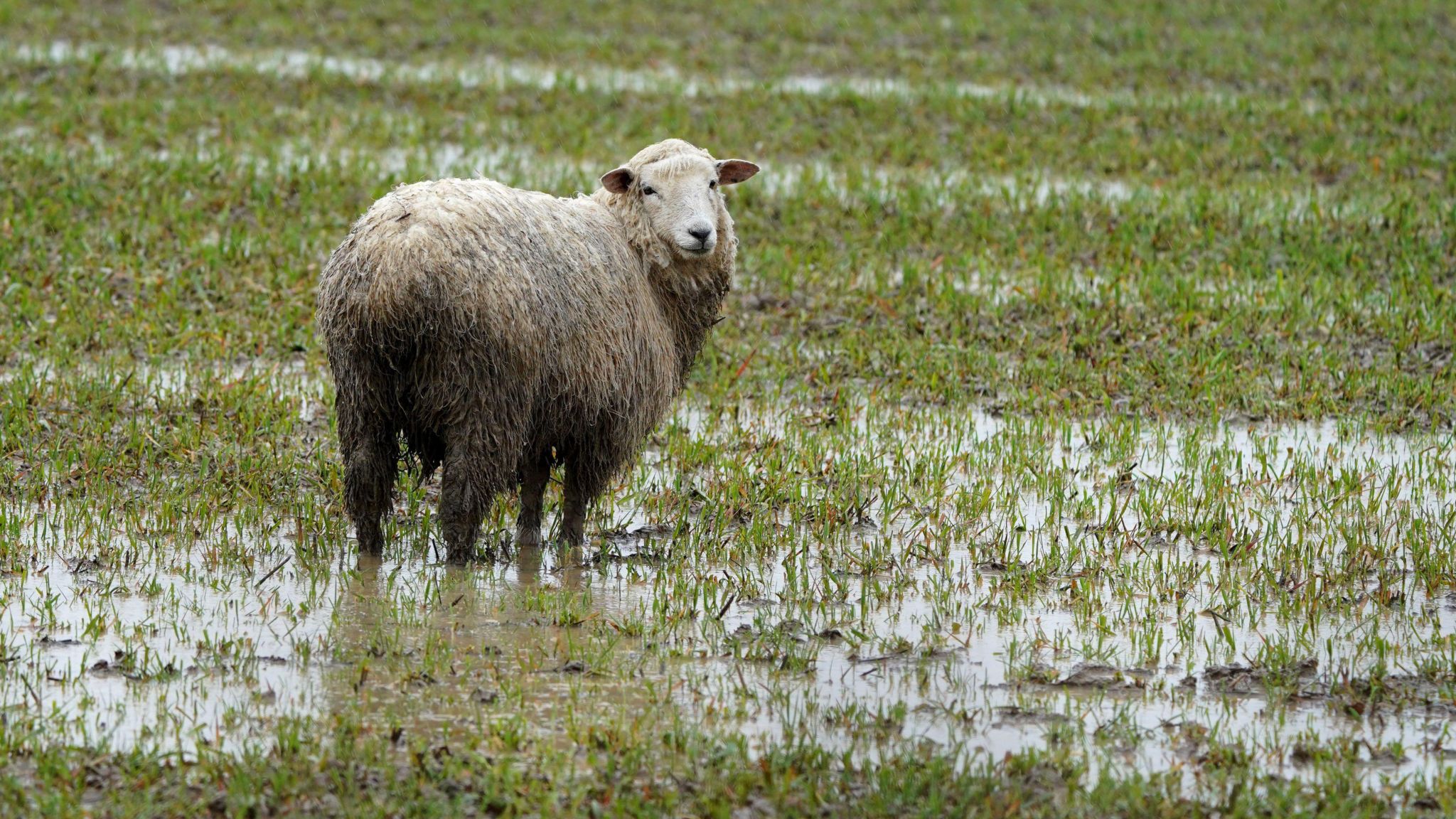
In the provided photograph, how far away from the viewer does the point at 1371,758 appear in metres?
4.73

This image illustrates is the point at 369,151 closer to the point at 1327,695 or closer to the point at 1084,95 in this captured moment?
the point at 1084,95

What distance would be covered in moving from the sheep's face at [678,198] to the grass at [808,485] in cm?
120

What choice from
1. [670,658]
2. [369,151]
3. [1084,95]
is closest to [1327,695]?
[670,658]

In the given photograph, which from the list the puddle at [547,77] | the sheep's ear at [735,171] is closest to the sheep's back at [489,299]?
the sheep's ear at [735,171]

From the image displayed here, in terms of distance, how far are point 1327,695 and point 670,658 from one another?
6.86 ft

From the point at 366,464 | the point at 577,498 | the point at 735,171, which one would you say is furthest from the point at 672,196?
the point at 366,464

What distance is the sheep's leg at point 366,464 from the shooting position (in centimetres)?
611

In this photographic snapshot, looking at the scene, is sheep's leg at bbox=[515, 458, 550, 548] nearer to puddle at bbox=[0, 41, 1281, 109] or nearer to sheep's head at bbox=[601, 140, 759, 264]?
sheep's head at bbox=[601, 140, 759, 264]

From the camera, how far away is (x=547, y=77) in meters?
17.7

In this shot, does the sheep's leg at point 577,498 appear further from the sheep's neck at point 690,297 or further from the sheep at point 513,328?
the sheep's neck at point 690,297

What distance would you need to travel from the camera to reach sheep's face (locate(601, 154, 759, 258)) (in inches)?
260

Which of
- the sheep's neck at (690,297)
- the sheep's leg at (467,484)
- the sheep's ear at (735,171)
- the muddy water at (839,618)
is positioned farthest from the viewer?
the sheep's ear at (735,171)

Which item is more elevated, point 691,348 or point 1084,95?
point 1084,95

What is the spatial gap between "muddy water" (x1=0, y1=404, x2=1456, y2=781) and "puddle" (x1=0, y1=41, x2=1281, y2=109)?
945 centimetres
